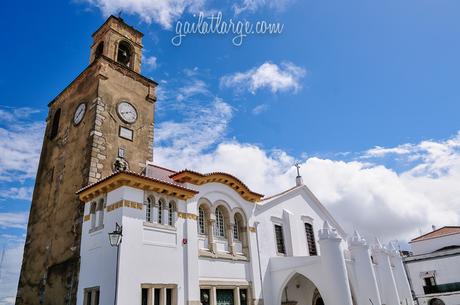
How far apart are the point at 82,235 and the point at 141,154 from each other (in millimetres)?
5535

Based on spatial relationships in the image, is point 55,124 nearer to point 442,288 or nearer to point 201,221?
point 201,221

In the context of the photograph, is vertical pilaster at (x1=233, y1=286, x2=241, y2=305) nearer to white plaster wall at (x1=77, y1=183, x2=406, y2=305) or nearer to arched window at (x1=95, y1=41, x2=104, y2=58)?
white plaster wall at (x1=77, y1=183, x2=406, y2=305)

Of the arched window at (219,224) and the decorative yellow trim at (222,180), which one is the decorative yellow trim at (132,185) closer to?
the decorative yellow trim at (222,180)

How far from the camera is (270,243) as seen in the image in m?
19.7

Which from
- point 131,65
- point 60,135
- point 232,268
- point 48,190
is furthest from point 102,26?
point 232,268

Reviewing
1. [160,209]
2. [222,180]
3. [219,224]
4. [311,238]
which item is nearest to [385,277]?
[311,238]

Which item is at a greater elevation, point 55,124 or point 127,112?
point 55,124

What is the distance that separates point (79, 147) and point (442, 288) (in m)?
37.5

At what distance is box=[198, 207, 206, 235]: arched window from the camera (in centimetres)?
1653

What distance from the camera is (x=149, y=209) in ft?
46.7

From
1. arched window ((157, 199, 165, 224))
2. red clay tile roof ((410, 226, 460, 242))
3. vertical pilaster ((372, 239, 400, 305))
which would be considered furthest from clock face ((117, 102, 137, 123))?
red clay tile roof ((410, 226, 460, 242))

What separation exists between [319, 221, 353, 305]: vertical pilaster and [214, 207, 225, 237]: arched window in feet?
15.6

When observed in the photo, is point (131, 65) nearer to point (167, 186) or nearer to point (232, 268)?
point (167, 186)

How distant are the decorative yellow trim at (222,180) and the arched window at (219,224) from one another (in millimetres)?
1457
